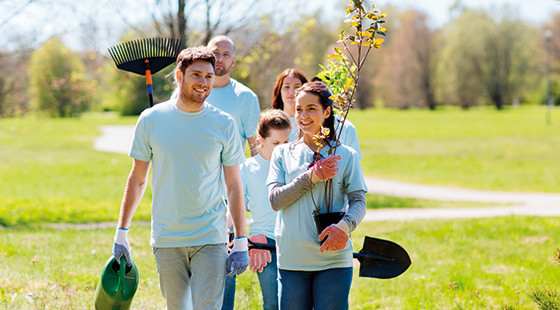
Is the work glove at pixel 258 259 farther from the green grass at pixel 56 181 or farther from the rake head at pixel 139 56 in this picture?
the green grass at pixel 56 181

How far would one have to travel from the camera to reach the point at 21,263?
6.30 meters

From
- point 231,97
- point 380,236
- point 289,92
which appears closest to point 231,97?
point 231,97

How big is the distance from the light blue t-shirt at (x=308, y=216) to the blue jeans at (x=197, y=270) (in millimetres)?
330

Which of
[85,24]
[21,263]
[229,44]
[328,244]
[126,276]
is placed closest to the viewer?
[328,244]

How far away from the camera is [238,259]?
3420mm

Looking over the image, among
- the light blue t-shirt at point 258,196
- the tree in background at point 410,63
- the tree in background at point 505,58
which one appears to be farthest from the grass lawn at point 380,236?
the tree in background at point 410,63

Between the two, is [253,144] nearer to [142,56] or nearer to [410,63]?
[142,56]

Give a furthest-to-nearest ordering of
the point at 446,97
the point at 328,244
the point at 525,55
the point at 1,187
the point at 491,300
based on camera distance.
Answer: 1. the point at 446,97
2. the point at 525,55
3. the point at 1,187
4. the point at 491,300
5. the point at 328,244

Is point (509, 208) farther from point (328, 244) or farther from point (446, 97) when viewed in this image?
point (446, 97)

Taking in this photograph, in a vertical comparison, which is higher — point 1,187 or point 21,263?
point 21,263

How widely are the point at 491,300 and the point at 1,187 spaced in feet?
47.1

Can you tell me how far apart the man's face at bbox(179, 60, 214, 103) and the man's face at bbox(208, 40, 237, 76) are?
102 cm

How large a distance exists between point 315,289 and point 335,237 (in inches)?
13.5

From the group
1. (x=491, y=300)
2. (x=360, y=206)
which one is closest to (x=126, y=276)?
(x=360, y=206)
